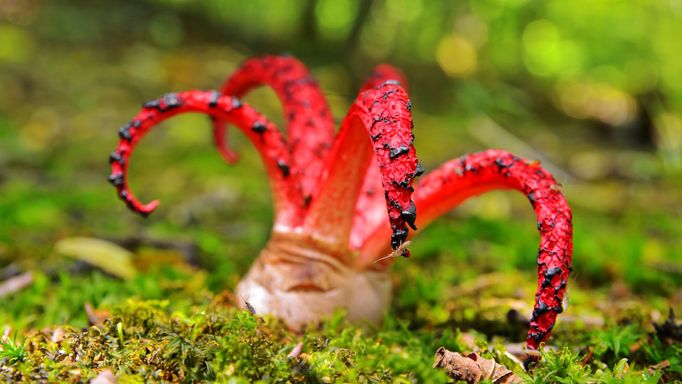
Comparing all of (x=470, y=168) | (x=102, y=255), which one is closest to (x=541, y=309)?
(x=470, y=168)

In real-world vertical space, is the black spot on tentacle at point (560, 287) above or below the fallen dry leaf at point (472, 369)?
above

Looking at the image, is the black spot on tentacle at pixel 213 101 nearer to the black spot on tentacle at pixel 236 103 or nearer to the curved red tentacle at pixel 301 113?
the black spot on tentacle at pixel 236 103

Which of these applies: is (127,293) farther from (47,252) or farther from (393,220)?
(393,220)

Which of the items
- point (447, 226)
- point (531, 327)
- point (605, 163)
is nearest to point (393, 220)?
point (531, 327)

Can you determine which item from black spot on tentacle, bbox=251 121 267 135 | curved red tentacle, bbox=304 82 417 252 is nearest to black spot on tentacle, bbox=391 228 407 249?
curved red tentacle, bbox=304 82 417 252

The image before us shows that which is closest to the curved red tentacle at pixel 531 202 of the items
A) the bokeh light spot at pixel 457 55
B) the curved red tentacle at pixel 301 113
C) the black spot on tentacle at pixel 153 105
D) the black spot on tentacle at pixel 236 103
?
the curved red tentacle at pixel 301 113

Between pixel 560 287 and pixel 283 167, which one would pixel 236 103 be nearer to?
pixel 283 167
